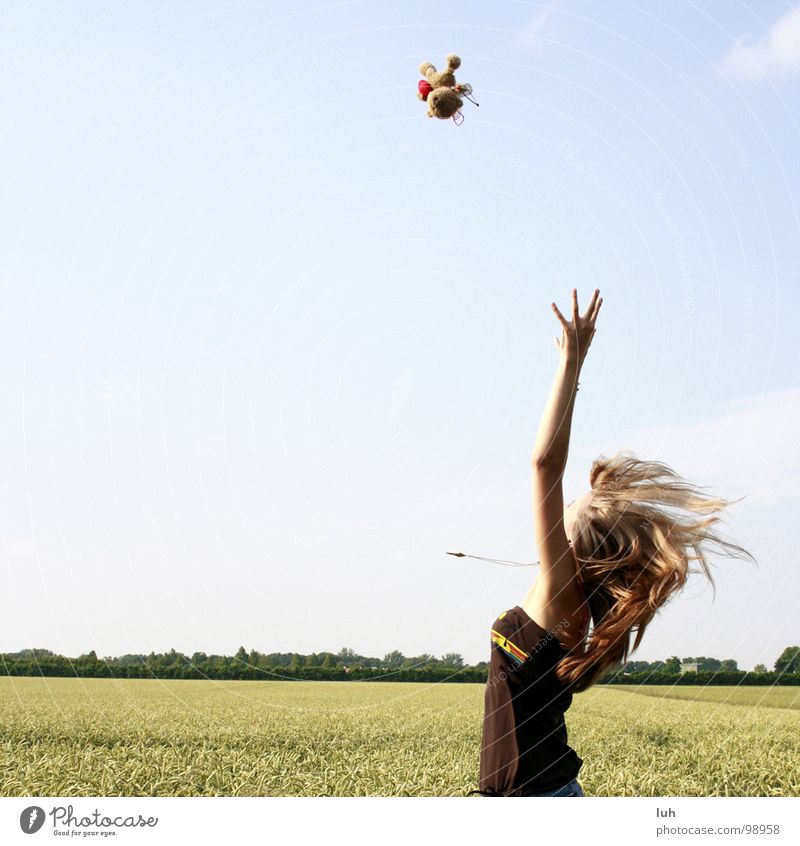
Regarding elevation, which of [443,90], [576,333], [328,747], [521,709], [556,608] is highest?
[443,90]

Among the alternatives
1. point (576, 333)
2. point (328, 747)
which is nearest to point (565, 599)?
point (576, 333)

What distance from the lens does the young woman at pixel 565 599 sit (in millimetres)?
2414

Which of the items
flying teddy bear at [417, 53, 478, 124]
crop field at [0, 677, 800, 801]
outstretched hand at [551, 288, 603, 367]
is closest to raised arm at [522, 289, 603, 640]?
outstretched hand at [551, 288, 603, 367]

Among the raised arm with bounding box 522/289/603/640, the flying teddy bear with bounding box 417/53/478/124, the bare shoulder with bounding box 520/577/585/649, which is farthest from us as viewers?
the flying teddy bear with bounding box 417/53/478/124

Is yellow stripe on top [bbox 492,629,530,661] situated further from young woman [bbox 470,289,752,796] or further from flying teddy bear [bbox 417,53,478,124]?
flying teddy bear [bbox 417,53,478,124]

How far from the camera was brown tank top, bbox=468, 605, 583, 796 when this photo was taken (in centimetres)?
250

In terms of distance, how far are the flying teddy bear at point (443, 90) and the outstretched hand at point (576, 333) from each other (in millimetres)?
1303

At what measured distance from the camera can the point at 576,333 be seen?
256 cm

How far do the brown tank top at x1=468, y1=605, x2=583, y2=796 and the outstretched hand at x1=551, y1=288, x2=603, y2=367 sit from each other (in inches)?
29.1

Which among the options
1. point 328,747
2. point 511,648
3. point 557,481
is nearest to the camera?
point 557,481

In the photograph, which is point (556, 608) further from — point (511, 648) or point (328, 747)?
point (328, 747)

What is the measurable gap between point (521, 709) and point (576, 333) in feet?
3.48

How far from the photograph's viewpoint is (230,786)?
529 centimetres
